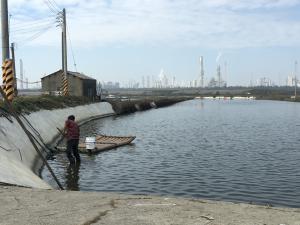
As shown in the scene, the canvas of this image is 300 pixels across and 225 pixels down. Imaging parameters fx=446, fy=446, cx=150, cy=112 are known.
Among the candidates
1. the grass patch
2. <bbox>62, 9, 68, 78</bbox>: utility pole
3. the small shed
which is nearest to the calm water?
the grass patch

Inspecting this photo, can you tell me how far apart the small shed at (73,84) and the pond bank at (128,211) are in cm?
5892

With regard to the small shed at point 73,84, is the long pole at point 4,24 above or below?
above

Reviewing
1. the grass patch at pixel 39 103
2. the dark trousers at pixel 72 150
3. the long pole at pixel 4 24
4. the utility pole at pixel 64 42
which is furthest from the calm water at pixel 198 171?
the utility pole at pixel 64 42

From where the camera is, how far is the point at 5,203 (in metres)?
9.90

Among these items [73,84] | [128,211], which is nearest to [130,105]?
[73,84]

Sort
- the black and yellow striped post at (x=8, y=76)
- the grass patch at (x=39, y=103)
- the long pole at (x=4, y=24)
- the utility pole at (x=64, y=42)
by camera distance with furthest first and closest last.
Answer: the utility pole at (x=64, y=42), the grass patch at (x=39, y=103), the black and yellow striped post at (x=8, y=76), the long pole at (x=4, y=24)

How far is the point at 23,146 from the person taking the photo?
21.9 m

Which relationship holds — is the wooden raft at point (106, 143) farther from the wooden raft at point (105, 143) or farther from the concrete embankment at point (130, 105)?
the concrete embankment at point (130, 105)

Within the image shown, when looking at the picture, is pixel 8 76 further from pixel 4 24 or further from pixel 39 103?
pixel 39 103

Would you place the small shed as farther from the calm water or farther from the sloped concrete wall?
the calm water

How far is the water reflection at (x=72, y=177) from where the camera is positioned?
17.9 metres

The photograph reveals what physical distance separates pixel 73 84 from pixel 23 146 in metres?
48.2

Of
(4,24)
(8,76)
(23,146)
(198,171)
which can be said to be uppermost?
(4,24)

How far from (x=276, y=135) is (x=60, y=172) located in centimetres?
2326
